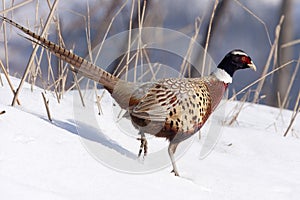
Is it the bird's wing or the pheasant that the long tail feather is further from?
the bird's wing

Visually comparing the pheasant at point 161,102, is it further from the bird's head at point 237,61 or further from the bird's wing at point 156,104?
the bird's head at point 237,61

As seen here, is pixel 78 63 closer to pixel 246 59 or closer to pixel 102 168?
pixel 102 168

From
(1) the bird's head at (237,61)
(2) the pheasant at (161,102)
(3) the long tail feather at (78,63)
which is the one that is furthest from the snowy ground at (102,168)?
(1) the bird's head at (237,61)

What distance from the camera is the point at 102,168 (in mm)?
2268

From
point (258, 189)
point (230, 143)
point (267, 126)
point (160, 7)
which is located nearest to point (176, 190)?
point (258, 189)

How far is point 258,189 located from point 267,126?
232cm

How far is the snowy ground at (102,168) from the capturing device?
6.45 feet

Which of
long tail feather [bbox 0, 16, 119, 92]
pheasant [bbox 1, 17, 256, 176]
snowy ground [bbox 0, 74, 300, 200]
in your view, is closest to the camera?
snowy ground [bbox 0, 74, 300, 200]

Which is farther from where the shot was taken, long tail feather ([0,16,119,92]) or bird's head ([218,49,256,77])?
bird's head ([218,49,256,77])

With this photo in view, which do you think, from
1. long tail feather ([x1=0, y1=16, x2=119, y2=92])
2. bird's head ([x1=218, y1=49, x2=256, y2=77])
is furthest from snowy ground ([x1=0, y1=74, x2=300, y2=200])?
bird's head ([x1=218, y1=49, x2=256, y2=77])

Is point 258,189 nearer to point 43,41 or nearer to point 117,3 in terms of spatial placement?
point 43,41

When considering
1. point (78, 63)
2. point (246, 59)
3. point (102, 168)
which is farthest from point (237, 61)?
point (102, 168)

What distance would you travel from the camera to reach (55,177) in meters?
2.01

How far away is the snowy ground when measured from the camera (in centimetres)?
197
